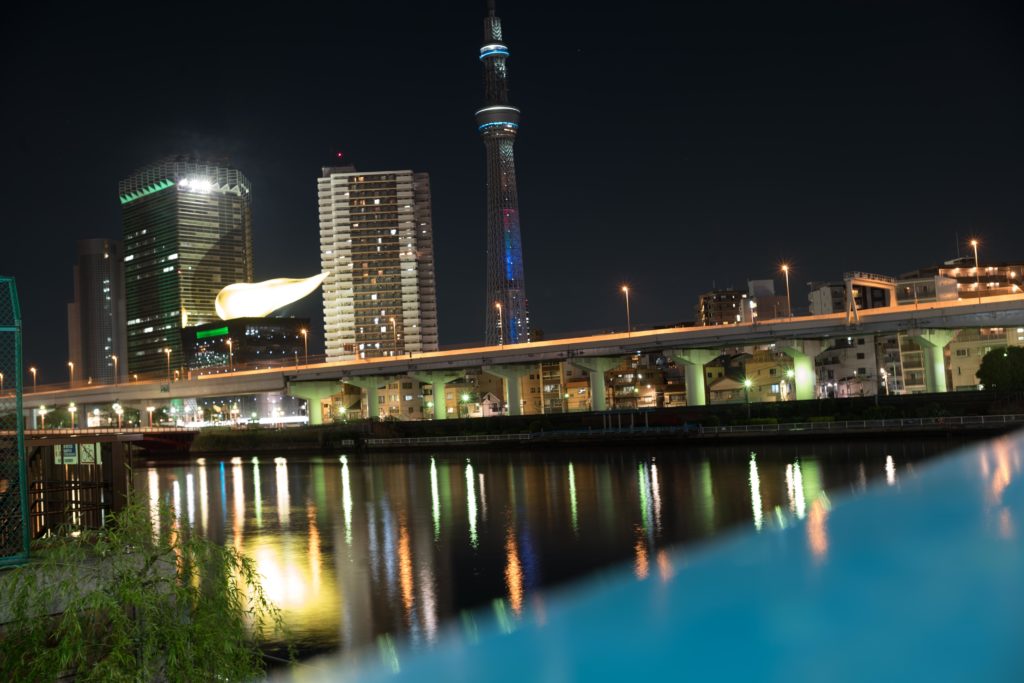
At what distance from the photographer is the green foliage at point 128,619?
23.7ft

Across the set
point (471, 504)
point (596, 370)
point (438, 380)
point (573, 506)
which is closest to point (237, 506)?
point (471, 504)

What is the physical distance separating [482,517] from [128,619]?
2215 cm

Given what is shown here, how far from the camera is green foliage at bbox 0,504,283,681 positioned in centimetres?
722

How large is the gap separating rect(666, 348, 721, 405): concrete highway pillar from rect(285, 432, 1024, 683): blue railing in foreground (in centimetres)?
3979

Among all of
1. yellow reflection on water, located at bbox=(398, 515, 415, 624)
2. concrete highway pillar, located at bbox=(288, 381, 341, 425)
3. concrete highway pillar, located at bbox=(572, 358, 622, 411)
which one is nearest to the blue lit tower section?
concrete highway pillar, located at bbox=(288, 381, 341, 425)

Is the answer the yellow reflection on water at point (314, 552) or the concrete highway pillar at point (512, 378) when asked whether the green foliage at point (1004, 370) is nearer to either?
the concrete highway pillar at point (512, 378)

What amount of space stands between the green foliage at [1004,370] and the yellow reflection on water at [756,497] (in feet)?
60.0

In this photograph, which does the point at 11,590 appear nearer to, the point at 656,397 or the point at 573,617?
the point at 573,617

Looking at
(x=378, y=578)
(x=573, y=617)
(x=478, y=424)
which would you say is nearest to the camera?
(x=573, y=617)

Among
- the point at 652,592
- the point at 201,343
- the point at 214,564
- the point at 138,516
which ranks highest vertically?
the point at 201,343

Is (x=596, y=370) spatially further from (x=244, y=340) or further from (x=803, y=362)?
(x=244, y=340)

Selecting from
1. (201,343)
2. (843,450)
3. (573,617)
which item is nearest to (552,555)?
(573,617)

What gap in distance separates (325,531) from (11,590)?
70.5 ft

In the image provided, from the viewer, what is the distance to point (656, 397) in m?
105
